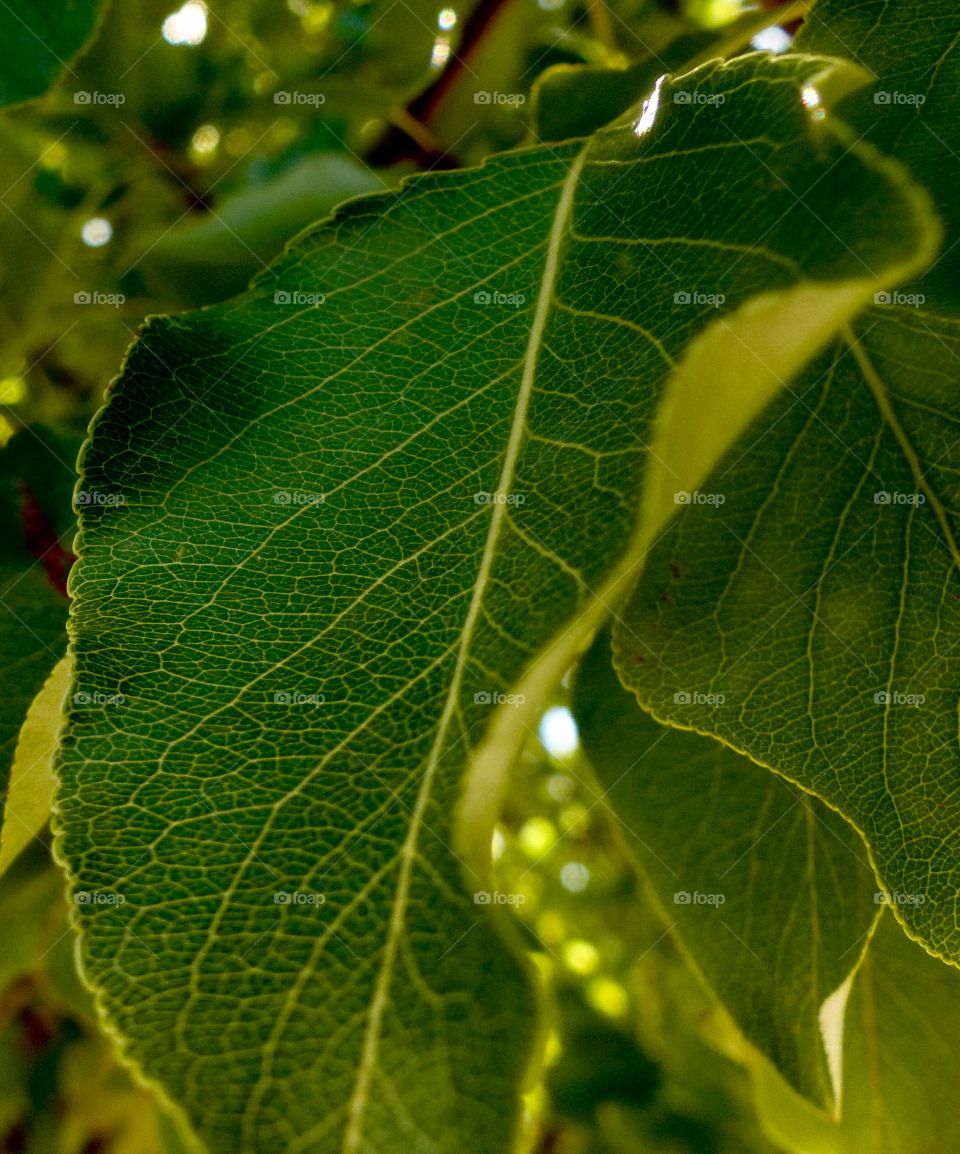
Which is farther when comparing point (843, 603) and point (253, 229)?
point (253, 229)

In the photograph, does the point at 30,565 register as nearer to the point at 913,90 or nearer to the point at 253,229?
the point at 253,229

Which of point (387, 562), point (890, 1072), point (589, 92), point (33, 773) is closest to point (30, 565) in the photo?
point (33, 773)

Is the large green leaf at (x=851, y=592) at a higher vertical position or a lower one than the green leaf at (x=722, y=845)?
higher

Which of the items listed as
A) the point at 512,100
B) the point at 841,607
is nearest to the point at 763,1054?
the point at 841,607

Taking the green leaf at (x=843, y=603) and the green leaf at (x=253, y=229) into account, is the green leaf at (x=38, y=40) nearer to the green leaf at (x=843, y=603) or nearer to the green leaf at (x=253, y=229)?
the green leaf at (x=253, y=229)

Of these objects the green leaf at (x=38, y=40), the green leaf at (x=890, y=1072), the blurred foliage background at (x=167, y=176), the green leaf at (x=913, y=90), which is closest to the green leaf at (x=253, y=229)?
the blurred foliage background at (x=167, y=176)

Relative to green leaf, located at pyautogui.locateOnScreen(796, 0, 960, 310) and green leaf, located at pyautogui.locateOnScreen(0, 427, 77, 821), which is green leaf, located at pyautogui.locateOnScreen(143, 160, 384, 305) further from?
green leaf, located at pyautogui.locateOnScreen(796, 0, 960, 310)

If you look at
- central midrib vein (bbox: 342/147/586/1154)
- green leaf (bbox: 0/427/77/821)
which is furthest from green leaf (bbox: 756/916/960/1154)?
green leaf (bbox: 0/427/77/821)
